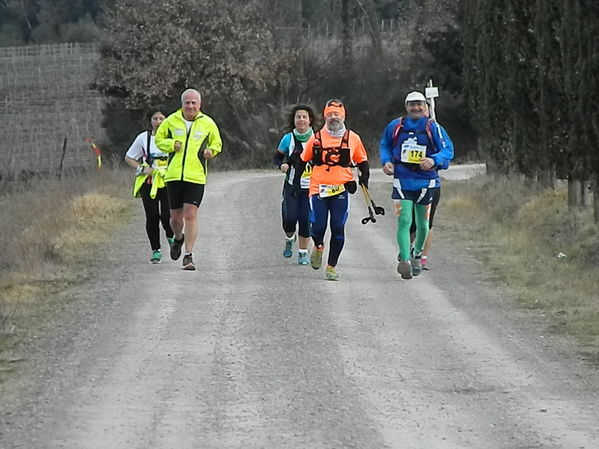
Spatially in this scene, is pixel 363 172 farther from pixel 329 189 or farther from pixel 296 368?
pixel 296 368

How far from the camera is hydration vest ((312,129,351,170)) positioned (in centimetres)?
1260

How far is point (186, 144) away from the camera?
42.8 ft

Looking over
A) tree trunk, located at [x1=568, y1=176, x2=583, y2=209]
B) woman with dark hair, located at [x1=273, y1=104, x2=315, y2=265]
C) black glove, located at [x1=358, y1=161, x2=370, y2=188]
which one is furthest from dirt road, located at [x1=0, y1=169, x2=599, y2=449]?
tree trunk, located at [x1=568, y1=176, x2=583, y2=209]

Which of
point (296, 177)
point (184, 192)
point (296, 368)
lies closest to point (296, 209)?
point (296, 177)

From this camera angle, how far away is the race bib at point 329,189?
499 inches

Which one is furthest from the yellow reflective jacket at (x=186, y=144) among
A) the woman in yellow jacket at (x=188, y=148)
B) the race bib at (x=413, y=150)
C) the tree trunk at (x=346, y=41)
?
the tree trunk at (x=346, y=41)

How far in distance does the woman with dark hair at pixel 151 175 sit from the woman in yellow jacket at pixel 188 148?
1.83 ft

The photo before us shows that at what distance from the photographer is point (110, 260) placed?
1480 cm

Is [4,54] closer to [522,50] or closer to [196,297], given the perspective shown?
[522,50]

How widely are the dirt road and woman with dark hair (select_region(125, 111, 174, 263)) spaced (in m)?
0.57

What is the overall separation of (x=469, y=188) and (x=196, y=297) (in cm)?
1471

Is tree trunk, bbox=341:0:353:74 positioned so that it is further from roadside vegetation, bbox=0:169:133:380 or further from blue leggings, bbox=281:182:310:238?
blue leggings, bbox=281:182:310:238

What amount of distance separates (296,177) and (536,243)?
4737mm

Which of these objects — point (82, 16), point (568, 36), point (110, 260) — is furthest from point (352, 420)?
point (82, 16)
